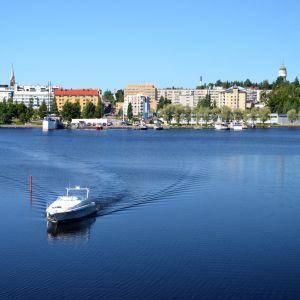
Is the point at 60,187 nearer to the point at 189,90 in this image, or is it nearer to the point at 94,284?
the point at 94,284

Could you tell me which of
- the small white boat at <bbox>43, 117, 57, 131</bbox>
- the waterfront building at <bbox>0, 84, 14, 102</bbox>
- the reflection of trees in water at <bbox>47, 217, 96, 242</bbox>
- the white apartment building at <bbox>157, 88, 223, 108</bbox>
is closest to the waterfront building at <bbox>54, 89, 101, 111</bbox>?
the waterfront building at <bbox>0, 84, 14, 102</bbox>

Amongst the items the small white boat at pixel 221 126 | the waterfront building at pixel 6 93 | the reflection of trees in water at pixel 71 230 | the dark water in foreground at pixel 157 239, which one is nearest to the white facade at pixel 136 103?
the waterfront building at pixel 6 93

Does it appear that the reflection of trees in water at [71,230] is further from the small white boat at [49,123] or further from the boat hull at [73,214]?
the small white boat at [49,123]

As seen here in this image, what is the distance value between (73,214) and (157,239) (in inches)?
129

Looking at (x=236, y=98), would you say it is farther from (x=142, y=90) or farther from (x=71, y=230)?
(x=71, y=230)

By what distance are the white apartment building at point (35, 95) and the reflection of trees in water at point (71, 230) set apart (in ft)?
404

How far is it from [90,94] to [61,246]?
122526mm

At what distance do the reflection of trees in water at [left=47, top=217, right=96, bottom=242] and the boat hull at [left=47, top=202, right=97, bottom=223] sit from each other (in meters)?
0.14

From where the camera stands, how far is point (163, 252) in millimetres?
16219

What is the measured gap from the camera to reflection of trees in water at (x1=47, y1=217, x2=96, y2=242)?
58.2ft

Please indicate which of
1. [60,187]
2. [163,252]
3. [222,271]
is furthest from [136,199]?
[222,271]

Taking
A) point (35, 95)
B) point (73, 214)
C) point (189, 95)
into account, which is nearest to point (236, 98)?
point (189, 95)

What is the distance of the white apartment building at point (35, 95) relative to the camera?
143 meters

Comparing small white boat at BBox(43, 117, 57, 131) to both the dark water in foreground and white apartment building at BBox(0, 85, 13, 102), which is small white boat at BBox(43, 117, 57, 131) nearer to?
white apartment building at BBox(0, 85, 13, 102)
